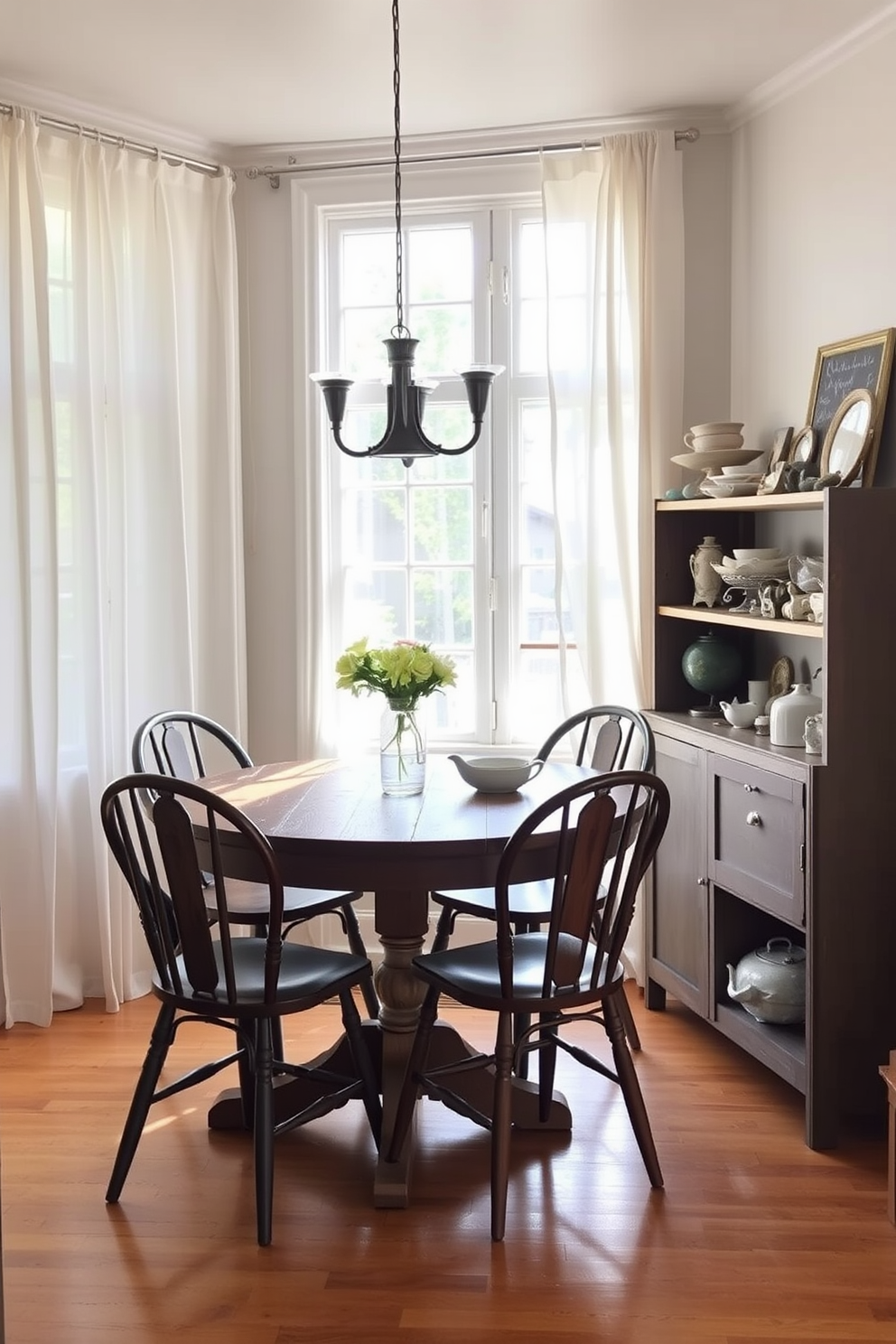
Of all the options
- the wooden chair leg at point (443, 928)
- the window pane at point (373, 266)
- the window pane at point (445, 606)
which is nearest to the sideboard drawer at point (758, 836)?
the wooden chair leg at point (443, 928)

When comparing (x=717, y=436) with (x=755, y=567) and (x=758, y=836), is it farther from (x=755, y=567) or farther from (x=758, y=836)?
(x=758, y=836)

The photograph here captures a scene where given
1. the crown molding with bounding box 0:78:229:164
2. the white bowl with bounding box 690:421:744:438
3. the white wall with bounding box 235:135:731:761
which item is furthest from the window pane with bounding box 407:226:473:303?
the white bowl with bounding box 690:421:744:438

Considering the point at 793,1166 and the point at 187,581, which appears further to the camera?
the point at 187,581

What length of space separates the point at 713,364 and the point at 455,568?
1.09 metres

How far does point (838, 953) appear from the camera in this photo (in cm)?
292

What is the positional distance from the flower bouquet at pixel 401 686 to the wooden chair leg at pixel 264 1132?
2.41 feet

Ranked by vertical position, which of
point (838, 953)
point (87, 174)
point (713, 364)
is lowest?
point (838, 953)

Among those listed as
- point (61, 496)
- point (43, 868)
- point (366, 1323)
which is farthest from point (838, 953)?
point (61, 496)

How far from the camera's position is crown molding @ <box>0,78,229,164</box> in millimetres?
3754

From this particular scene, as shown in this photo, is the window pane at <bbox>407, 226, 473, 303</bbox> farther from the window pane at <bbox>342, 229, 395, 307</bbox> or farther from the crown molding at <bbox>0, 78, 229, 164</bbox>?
the crown molding at <bbox>0, 78, 229, 164</bbox>

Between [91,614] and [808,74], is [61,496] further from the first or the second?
[808,74]

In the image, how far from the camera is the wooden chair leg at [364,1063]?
2.79 metres

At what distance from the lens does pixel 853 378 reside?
3.39 m

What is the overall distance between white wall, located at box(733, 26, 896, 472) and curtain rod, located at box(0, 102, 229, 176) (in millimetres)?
1765
